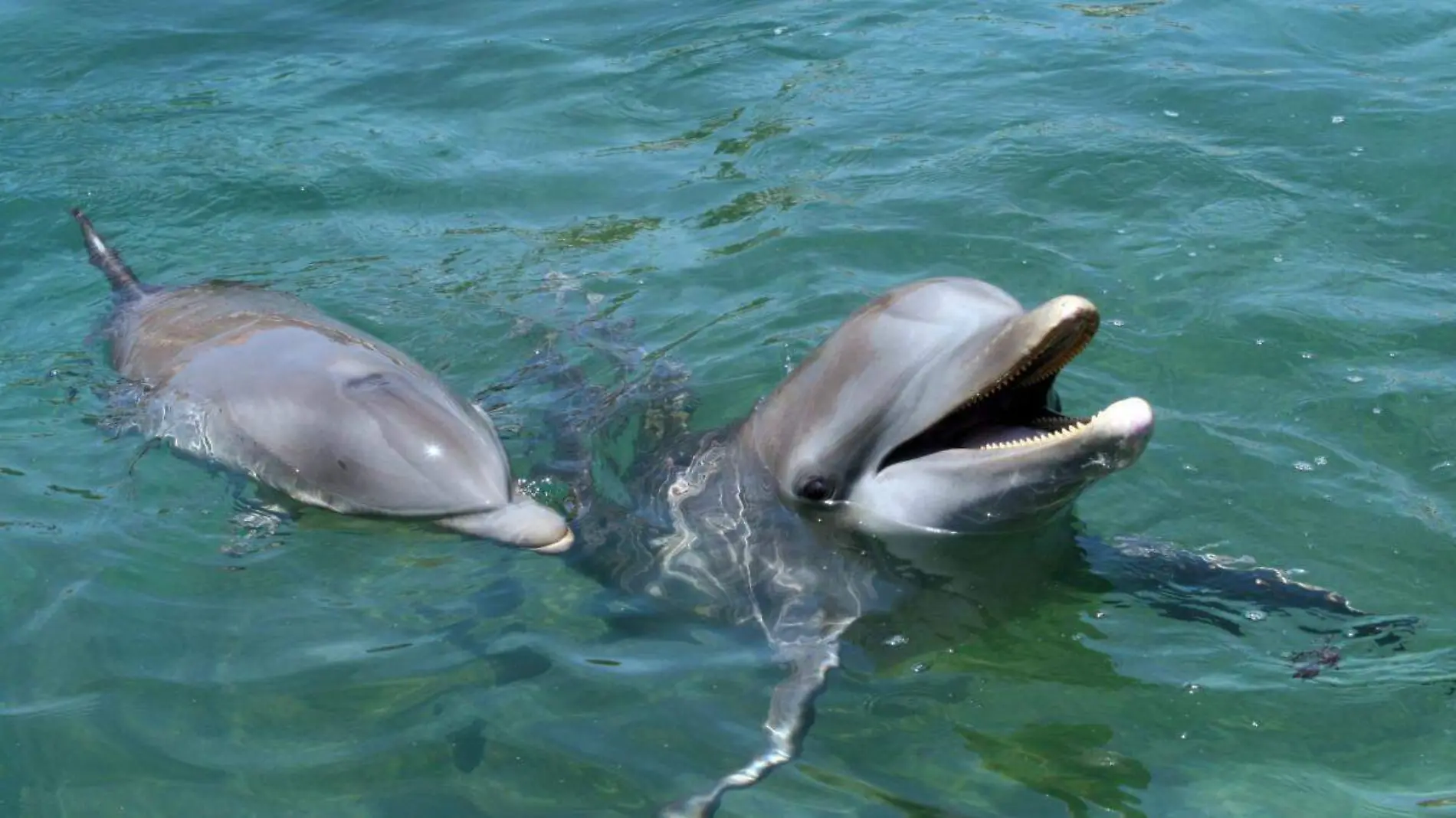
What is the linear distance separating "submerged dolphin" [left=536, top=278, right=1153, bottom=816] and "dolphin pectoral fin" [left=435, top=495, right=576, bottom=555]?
0.43m

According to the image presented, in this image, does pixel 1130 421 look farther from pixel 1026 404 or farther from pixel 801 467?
pixel 801 467

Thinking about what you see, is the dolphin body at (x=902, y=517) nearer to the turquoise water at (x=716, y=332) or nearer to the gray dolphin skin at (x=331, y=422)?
the turquoise water at (x=716, y=332)

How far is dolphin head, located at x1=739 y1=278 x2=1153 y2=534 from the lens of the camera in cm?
578

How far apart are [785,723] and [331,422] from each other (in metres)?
2.47

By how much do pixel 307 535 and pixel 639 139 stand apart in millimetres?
6202

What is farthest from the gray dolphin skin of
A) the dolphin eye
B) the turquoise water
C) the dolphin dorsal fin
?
the dolphin dorsal fin

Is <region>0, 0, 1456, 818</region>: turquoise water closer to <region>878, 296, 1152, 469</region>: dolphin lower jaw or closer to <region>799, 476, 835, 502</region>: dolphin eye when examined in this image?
<region>799, 476, 835, 502</region>: dolphin eye

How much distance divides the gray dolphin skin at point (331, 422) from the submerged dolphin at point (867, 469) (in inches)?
22.2

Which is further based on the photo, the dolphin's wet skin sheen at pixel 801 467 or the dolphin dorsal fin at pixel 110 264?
the dolphin dorsal fin at pixel 110 264

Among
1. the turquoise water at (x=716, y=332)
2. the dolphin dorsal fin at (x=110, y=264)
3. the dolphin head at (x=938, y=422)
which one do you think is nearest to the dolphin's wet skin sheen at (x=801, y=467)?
the dolphin head at (x=938, y=422)

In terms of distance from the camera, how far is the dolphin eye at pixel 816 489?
6.50 m

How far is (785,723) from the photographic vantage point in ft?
18.8

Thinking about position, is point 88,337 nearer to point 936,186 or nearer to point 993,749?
point 936,186

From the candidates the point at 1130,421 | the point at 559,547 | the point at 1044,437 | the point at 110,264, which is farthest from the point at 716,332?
the point at 1130,421
